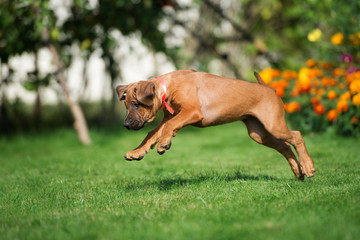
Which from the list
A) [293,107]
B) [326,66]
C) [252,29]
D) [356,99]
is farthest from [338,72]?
[252,29]

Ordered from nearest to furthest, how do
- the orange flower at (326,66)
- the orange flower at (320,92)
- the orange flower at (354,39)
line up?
the orange flower at (354,39), the orange flower at (320,92), the orange flower at (326,66)

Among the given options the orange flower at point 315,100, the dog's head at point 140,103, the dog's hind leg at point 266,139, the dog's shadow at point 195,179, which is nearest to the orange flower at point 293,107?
the orange flower at point 315,100

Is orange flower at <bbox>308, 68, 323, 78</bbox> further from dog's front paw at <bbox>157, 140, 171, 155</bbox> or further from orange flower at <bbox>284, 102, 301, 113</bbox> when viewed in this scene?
dog's front paw at <bbox>157, 140, 171, 155</bbox>

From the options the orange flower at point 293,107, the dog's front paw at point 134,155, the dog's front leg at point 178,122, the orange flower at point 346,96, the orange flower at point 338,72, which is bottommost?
the orange flower at point 293,107

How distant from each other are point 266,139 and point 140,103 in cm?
168

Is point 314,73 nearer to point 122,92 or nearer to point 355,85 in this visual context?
point 355,85

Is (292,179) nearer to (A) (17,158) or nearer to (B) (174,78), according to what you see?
(B) (174,78)

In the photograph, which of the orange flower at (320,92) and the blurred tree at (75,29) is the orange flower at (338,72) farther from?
the blurred tree at (75,29)

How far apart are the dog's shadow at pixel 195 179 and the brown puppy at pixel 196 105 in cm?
60

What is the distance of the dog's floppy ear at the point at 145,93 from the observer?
4.35m

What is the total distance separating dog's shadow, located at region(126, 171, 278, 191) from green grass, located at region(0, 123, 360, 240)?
0.01 meters

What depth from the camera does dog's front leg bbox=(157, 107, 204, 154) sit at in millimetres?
4301

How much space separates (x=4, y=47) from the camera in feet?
33.2

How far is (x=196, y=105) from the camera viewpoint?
454 cm
